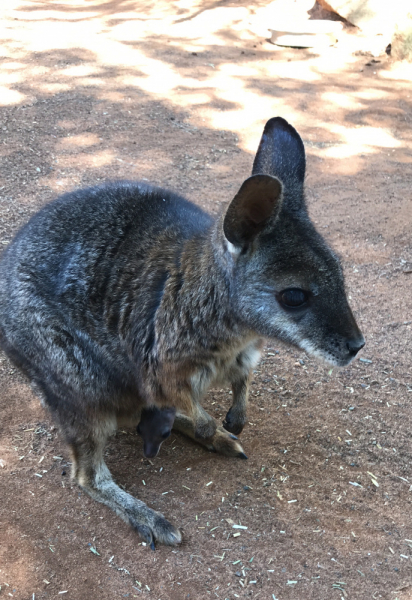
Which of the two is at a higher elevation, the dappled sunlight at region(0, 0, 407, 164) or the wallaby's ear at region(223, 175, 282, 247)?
the wallaby's ear at region(223, 175, 282, 247)

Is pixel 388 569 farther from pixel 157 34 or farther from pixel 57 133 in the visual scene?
pixel 157 34

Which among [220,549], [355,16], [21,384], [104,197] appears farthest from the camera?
[355,16]

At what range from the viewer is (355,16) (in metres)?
9.90

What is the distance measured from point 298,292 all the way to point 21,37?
8265 millimetres

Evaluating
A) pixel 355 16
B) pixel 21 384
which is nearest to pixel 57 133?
pixel 21 384

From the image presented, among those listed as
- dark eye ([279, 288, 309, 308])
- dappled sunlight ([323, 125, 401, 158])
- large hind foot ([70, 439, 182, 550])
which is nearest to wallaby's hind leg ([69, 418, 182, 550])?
large hind foot ([70, 439, 182, 550])

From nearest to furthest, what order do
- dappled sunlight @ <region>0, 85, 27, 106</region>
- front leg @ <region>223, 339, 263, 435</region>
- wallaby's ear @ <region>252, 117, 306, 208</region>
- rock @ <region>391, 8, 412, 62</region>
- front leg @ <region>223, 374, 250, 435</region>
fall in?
wallaby's ear @ <region>252, 117, 306, 208</region> → front leg @ <region>223, 339, 263, 435</region> → front leg @ <region>223, 374, 250, 435</region> → dappled sunlight @ <region>0, 85, 27, 106</region> → rock @ <region>391, 8, 412, 62</region>

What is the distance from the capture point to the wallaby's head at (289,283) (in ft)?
8.29

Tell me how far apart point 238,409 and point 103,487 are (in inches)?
29.4

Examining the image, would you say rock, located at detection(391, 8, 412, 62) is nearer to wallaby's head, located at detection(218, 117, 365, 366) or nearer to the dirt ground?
the dirt ground

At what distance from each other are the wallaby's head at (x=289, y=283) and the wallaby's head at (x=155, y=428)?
76 cm

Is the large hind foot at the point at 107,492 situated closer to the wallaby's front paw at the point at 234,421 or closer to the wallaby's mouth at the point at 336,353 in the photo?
the wallaby's front paw at the point at 234,421

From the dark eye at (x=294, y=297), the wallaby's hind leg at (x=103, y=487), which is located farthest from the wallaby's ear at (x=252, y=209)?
the wallaby's hind leg at (x=103, y=487)

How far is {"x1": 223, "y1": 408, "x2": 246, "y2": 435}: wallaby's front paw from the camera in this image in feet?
10.6
